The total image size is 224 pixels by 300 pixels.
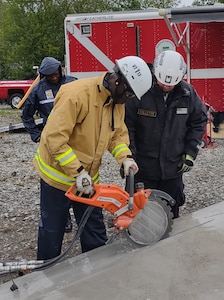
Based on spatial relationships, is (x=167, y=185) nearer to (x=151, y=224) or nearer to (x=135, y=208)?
(x=151, y=224)

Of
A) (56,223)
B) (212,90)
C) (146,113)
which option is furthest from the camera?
(212,90)

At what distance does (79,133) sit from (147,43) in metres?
5.57

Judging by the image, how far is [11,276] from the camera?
358cm

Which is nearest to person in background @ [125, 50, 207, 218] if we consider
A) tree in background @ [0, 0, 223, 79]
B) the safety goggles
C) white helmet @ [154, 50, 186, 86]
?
white helmet @ [154, 50, 186, 86]

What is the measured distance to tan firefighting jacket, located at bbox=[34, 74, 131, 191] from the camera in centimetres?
272

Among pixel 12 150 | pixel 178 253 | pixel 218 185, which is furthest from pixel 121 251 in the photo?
pixel 12 150

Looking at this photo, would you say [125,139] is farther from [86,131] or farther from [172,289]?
[172,289]

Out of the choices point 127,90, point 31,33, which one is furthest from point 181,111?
point 31,33

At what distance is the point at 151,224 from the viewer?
113 inches

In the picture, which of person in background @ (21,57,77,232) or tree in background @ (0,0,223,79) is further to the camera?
tree in background @ (0,0,223,79)

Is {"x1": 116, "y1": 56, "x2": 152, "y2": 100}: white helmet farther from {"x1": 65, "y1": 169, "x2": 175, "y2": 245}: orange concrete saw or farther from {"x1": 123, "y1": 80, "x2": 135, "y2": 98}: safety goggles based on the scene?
{"x1": 65, "y1": 169, "x2": 175, "y2": 245}: orange concrete saw

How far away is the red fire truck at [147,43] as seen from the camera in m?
7.87

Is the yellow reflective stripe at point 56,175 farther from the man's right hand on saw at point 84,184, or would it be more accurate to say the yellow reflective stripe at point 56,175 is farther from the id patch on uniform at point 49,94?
the id patch on uniform at point 49,94

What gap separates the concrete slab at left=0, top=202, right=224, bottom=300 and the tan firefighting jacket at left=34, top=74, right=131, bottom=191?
1.78 feet
